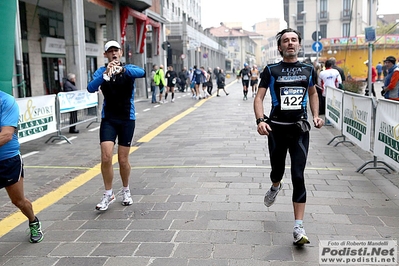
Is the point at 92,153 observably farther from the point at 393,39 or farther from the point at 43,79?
the point at 393,39

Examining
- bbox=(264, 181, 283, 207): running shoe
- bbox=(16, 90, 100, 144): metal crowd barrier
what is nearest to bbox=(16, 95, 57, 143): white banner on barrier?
bbox=(16, 90, 100, 144): metal crowd barrier

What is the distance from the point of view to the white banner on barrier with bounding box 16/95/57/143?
8.13 metres

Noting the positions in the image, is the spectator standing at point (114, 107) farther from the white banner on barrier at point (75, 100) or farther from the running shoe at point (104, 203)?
the white banner on barrier at point (75, 100)

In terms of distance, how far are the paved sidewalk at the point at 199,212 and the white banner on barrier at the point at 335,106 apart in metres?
0.84

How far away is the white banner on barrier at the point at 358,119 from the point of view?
6.76 meters

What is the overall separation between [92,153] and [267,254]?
18.7ft

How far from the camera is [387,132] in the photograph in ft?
19.1

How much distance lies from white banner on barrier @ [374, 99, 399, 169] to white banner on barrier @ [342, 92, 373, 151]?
43cm

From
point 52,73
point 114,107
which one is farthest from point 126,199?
point 52,73

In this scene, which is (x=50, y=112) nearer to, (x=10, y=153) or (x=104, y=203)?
(x=104, y=203)

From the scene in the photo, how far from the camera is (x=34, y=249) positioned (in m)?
3.93

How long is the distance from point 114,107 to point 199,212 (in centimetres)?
152

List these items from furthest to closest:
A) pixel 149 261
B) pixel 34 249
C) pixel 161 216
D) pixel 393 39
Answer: pixel 393 39, pixel 161 216, pixel 34 249, pixel 149 261

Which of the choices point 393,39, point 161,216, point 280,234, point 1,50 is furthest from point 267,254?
point 393,39
